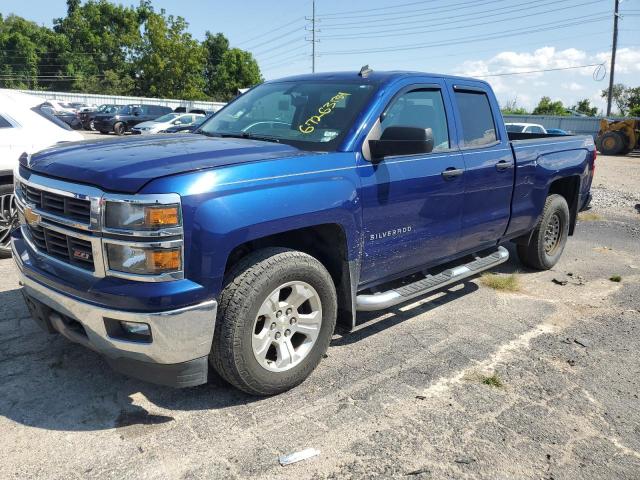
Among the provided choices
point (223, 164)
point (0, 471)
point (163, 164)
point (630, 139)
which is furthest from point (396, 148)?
point (630, 139)

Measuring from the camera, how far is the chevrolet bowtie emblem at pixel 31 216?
3.15 m

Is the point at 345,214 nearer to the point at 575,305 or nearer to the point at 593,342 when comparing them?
the point at 593,342

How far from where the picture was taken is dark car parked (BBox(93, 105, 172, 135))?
28453 mm

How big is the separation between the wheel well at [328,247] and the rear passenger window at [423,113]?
3.15ft

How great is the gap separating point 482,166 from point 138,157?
9.27 feet

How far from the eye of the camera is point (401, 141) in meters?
3.46

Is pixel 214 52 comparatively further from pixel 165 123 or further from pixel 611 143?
pixel 611 143

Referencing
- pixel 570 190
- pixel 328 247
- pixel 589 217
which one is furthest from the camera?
pixel 589 217

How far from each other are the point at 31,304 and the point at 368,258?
6.93 feet

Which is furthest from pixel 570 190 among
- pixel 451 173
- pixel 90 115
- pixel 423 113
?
pixel 90 115

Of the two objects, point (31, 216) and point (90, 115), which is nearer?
point (31, 216)

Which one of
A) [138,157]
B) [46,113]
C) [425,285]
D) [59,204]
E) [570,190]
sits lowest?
[425,285]

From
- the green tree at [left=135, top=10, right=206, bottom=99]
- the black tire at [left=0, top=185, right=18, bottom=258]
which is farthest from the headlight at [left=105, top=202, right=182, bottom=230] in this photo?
the green tree at [left=135, top=10, right=206, bottom=99]

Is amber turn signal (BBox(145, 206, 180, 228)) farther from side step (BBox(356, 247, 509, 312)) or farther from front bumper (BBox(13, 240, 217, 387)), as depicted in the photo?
side step (BBox(356, 247, 509, 312))
